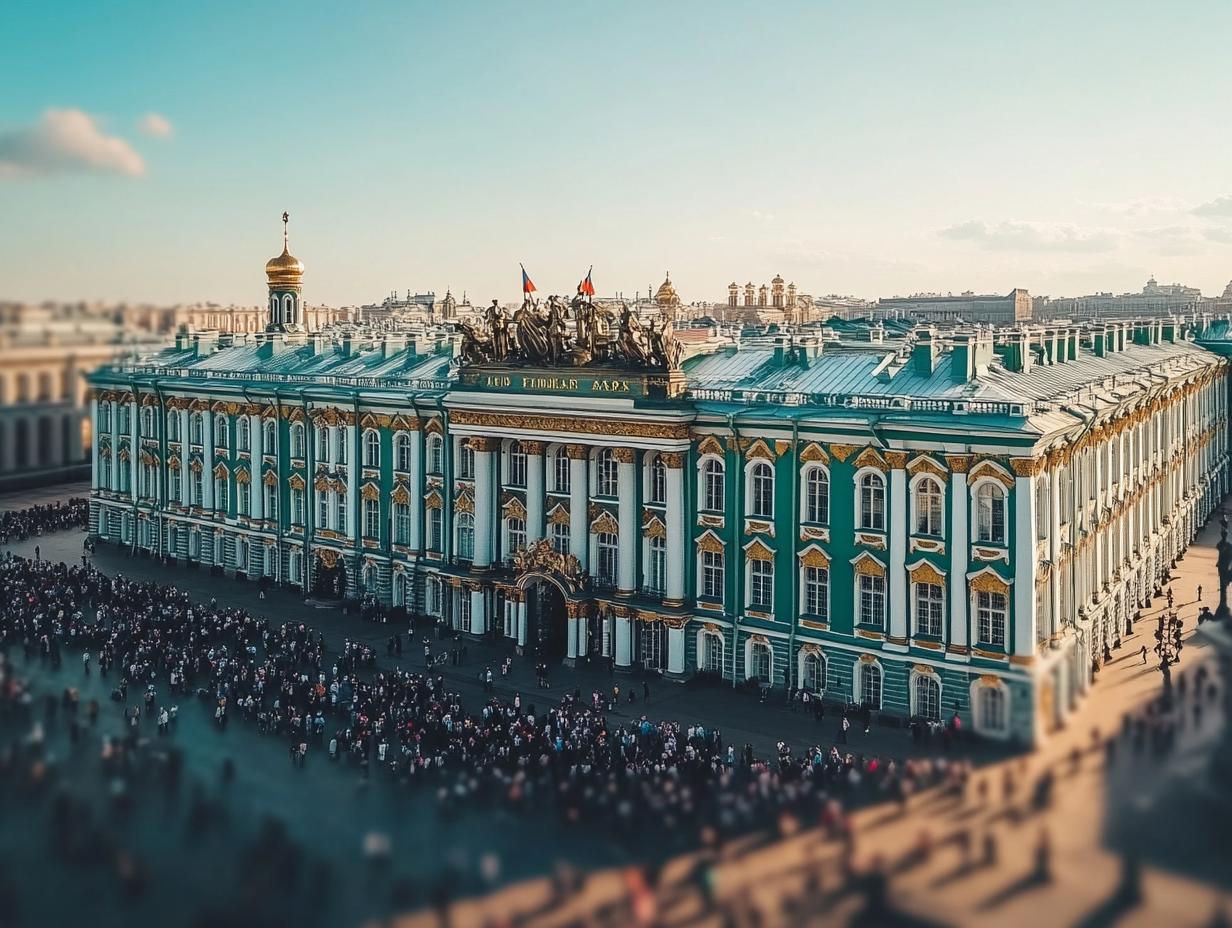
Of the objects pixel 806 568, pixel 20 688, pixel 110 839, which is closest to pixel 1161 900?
pixel 110 839

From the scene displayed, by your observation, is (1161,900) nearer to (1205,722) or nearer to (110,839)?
(1205,722)

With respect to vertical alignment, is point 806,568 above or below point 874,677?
above

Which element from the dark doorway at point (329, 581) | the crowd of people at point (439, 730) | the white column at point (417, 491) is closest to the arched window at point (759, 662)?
the crowd of people at point (439, 730)

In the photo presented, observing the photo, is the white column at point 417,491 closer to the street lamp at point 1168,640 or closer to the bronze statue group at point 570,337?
the bronze statue group at point 570,337

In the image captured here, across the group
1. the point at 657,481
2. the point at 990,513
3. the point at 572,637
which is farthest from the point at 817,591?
the point at 572,637

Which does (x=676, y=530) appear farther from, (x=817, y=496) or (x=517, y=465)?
(x=517, y=465)

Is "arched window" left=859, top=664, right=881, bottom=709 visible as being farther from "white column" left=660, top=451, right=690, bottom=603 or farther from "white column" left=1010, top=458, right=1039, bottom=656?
"white column" left=660, top=451, right=690, bottom=603

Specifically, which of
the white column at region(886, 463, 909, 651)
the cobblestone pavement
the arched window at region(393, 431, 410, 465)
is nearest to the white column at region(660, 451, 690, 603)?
the white column at region(886, 463, 909, 651)

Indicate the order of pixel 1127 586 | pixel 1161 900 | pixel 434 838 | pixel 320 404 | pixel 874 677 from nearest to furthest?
1. pixel 1161 900
2. pixel 434 838
3. pixel 874 677
4. pixel 1127 586
5. pixel 320 404
